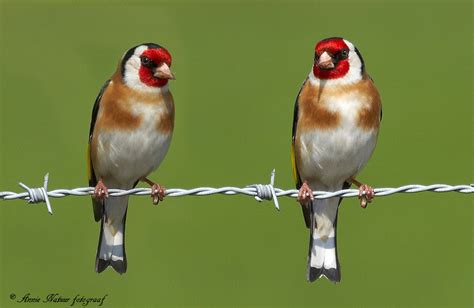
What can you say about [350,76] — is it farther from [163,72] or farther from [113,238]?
[113,238]

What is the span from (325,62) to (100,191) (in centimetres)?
155

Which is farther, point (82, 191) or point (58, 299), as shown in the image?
point (58, 299)

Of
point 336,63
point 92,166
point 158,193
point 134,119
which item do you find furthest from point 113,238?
point 336,63

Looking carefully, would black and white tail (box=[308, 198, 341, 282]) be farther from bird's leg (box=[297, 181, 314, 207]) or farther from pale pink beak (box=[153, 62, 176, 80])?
pale pink beak (box=[153, 62, 176, 80])

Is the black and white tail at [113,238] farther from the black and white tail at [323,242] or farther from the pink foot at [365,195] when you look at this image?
the pink foot at [365,195]

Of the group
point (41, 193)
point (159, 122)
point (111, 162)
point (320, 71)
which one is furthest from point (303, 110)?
point (41, 193)

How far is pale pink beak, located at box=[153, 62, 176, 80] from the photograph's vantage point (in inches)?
206

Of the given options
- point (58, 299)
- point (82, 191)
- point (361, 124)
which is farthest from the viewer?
point (58, 299)

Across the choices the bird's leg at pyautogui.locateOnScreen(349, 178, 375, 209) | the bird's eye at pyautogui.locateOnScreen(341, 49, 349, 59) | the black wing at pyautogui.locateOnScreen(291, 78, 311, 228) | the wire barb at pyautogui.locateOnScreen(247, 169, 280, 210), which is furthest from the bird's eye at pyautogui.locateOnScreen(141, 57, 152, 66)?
the bird's leg at pyautogui.locateOnScreen(349, 178, 375, 209)

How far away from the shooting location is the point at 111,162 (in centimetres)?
547

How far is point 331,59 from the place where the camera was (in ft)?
16.8

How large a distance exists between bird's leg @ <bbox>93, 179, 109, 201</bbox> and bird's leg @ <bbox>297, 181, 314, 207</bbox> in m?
1.14

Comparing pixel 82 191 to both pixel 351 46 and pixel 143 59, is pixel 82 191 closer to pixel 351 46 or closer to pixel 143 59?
pixel 143 59

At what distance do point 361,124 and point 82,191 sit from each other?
1689 mm
